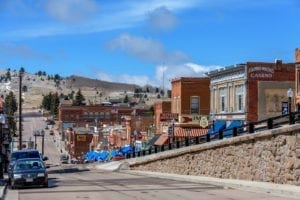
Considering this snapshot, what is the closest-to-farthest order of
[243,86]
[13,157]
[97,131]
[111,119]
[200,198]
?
[200,198] → [13,157] → [243,86] → [97,131] → [111,119]

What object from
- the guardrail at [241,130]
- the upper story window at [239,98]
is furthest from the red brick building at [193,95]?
the upper story window at [239,98]

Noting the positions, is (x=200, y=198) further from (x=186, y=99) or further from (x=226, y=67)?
(x=186, y=99)

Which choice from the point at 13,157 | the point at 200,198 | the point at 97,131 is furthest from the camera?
the point at 97,131

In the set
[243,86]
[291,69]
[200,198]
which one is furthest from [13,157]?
[291,69]

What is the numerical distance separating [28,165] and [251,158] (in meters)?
11.4

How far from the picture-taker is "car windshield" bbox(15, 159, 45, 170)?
105 feet

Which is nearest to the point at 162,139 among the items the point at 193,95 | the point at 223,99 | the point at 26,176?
the point at 193,95

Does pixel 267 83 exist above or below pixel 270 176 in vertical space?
above

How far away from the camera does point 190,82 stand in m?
75.4

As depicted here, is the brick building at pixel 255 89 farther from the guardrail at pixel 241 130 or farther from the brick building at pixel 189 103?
the brick building at pixel 189 103

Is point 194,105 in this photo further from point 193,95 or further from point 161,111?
point 161,111

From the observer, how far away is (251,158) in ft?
101

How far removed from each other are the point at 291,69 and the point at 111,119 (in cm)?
12274

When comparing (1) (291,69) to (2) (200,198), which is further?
(1) (291,69)
